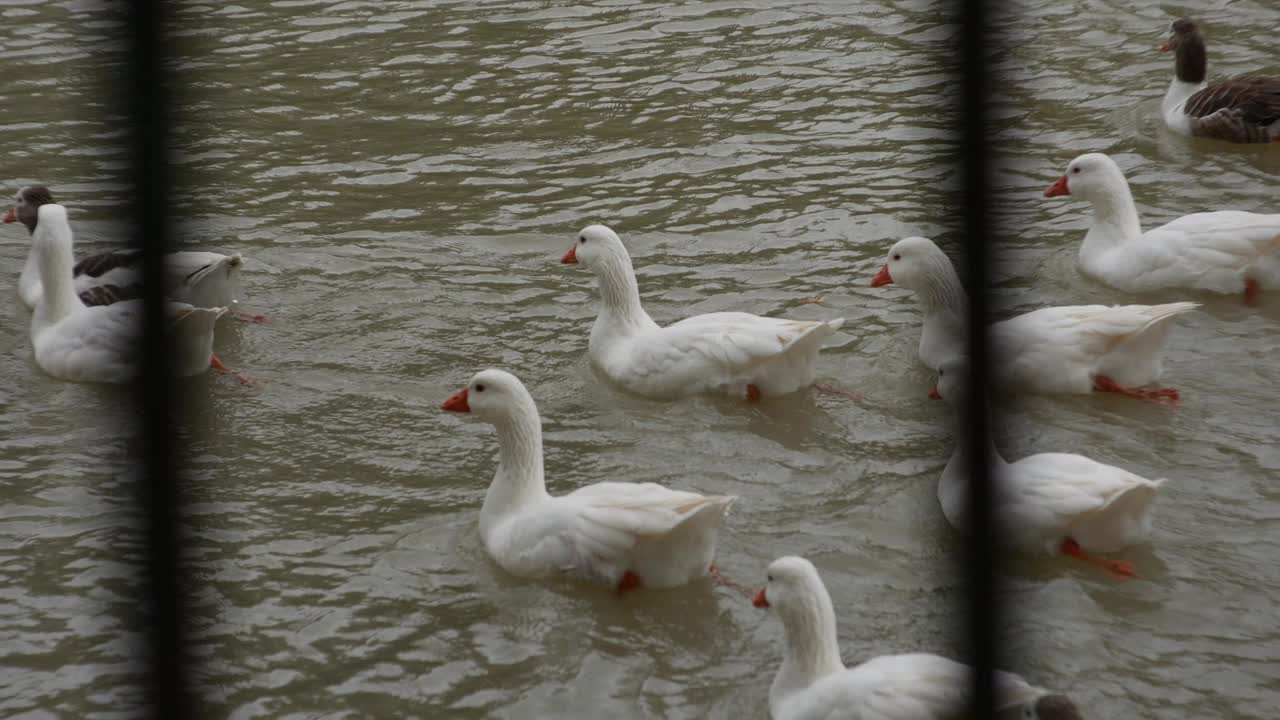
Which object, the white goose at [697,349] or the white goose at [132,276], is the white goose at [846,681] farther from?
the white goose at [132,276]

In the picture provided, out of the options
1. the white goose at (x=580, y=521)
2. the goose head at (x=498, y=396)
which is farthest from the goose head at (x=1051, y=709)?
the goose head at (x=498, y=396)

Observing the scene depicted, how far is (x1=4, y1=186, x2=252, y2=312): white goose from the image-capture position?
29.9 feet

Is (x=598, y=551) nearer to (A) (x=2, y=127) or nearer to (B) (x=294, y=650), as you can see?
(B) (x=294, y=650)

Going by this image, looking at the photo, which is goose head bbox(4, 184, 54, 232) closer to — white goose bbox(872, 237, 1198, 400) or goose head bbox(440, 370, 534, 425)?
goose head bbox(440, 370, 534, 425)

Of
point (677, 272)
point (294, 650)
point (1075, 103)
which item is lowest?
point (294, 650)

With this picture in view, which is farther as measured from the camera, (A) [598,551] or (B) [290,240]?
(B) [290,240]

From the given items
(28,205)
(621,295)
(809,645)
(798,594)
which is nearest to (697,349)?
(621,295)

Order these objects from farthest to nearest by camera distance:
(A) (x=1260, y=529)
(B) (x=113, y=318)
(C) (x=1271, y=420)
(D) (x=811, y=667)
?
(B) (x=113, y=318)
(C) (x=1271, y=420)
(A) (x=1260, y=529)
(D) (x=811, y=667)

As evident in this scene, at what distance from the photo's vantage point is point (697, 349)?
8.05m

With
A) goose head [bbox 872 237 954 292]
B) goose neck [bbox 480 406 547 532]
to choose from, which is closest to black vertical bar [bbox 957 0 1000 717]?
goose neck [bbox 480 406 547 532]

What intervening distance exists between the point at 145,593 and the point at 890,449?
140 inches

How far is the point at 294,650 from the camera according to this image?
6.07 m

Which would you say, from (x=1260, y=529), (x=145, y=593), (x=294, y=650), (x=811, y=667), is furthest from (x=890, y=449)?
(x=145, y=593)

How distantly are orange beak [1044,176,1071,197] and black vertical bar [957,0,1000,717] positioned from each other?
137 inches
